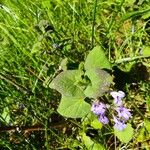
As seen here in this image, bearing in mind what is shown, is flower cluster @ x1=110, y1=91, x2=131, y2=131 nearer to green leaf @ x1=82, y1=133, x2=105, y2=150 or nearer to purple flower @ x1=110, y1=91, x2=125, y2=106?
purple flower @ x1=110, y1=91, x2=125, y2=106

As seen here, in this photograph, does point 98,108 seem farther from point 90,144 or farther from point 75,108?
point 90,144

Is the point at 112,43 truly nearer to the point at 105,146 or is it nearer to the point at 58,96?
the point at 58,96

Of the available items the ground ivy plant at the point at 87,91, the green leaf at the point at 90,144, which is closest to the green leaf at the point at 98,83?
the ground ivy plant at the point at 87,91

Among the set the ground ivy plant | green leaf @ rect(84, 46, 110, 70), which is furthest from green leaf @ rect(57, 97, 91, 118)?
green leaf @ rect(84, 46, 110, 70)

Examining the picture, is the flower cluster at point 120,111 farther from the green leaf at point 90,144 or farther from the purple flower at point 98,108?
the green leaf at point 90,144

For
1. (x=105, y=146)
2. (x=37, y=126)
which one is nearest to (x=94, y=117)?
(x=105, y=146)
